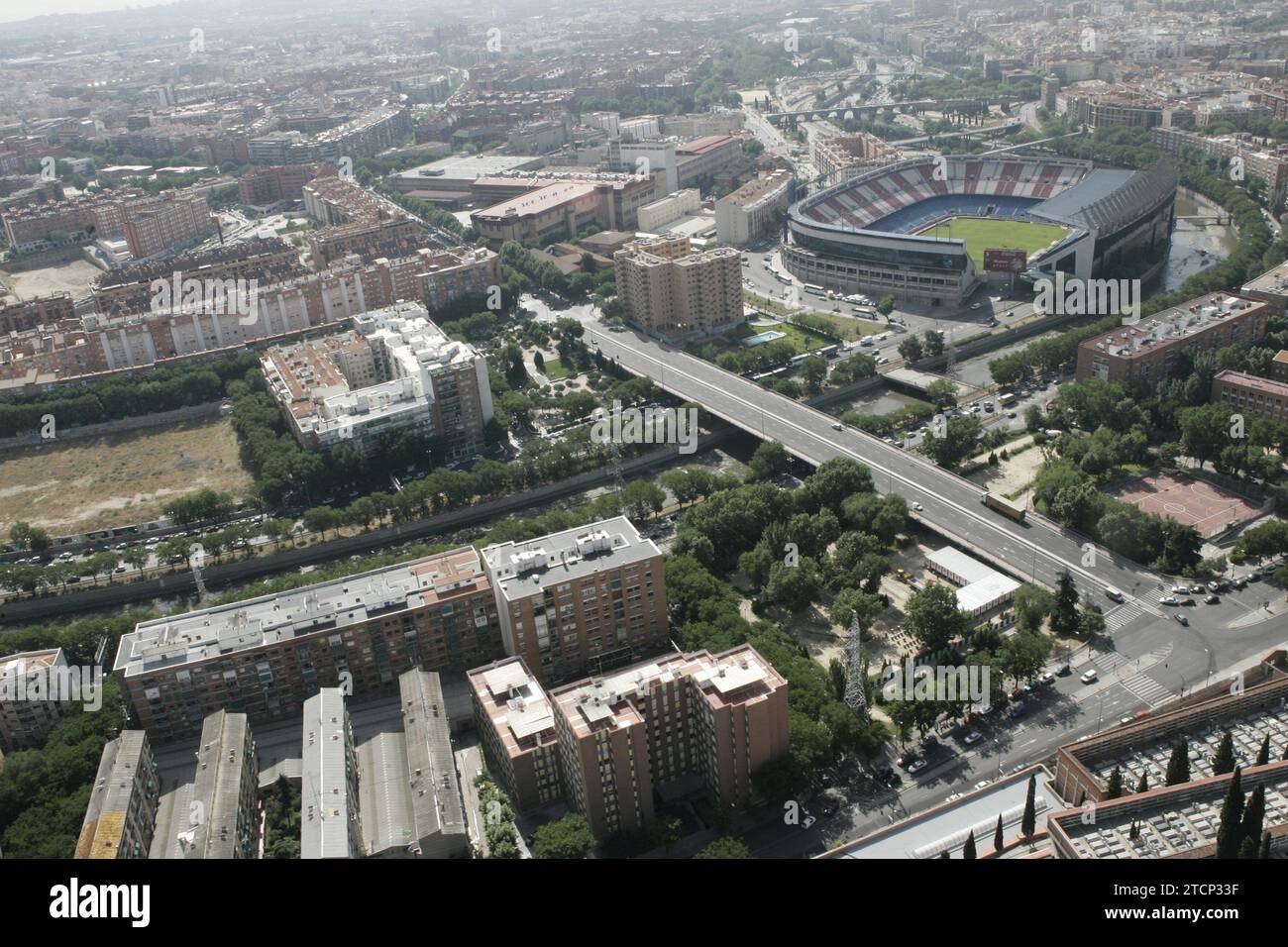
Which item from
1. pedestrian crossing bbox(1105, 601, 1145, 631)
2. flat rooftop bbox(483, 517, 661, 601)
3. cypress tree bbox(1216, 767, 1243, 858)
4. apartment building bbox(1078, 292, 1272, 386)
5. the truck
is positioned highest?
apartment building bbox(1078, 292, 1272, 386)

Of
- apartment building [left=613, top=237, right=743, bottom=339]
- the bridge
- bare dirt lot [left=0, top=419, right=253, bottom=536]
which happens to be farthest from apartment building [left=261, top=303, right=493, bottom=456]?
the bridge

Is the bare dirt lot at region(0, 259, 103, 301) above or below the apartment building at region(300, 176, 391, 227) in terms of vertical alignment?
below

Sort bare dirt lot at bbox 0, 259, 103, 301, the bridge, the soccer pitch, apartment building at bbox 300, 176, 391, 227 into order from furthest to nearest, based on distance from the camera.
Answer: apartment building at bbox 300, 176, 391, 227, bare dirt lot at bbox 0, 259, 103, 301, the bridge, the soccer pitch

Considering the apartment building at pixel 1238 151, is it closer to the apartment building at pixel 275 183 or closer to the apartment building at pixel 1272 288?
the apartment building at pixel 1272 288

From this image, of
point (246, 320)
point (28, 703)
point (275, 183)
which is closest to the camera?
point (28, 703)

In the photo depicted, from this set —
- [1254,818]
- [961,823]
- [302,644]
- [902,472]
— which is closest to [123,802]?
[302,644]

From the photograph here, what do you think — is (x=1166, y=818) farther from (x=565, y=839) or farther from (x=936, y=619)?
(x=565, y=839)

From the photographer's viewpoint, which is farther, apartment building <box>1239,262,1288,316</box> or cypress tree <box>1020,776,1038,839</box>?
apartment building <box>1239,262,1288,316</box>

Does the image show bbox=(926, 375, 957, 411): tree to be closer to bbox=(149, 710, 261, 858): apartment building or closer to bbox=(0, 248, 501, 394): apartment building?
bbox=(0, 248, 501, 394): apartment building
